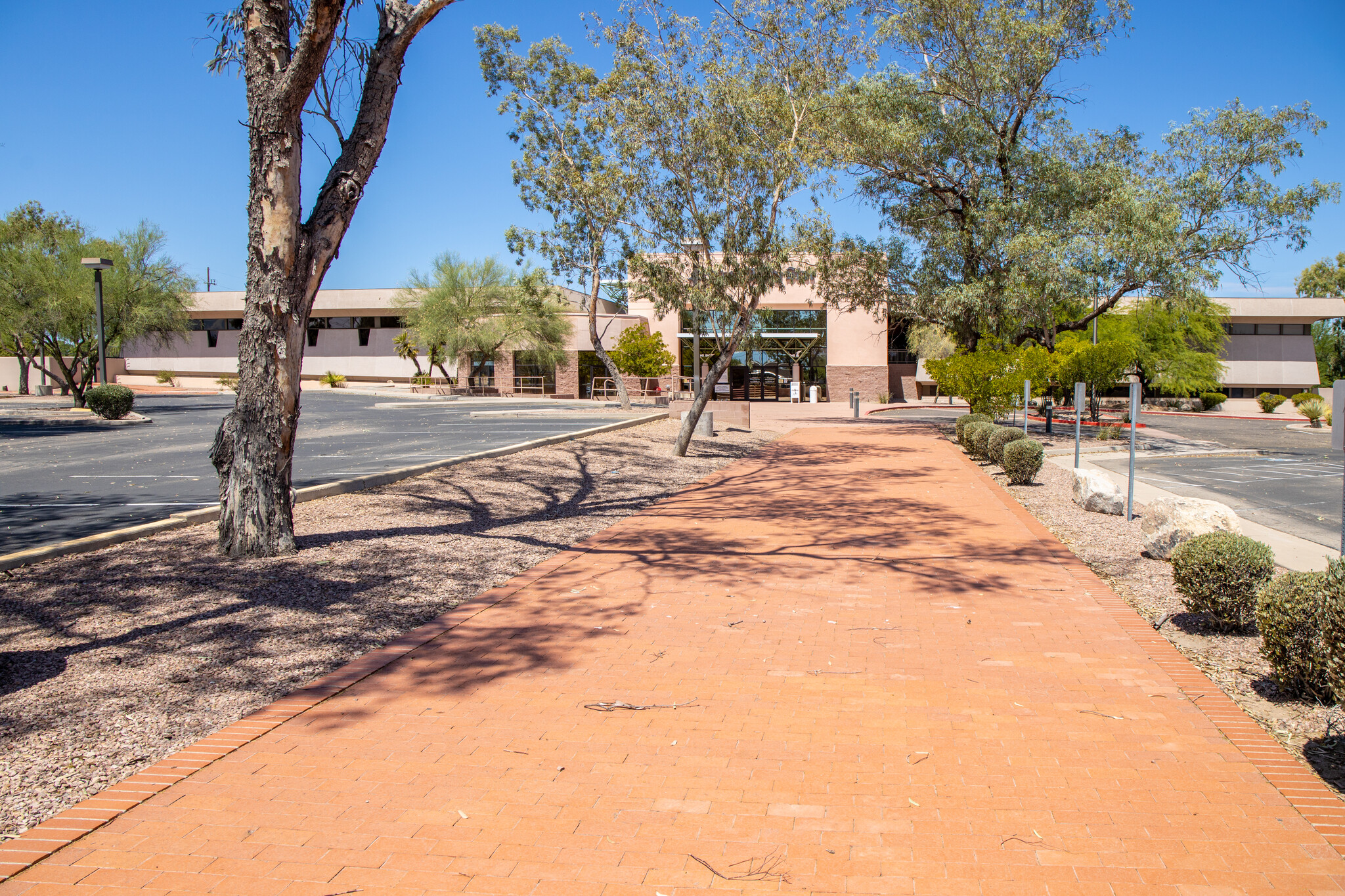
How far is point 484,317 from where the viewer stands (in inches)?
1797

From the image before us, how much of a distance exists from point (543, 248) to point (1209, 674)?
26.4 meters

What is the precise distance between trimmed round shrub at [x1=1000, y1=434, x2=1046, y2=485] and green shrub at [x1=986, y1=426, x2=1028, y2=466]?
1.67 meters

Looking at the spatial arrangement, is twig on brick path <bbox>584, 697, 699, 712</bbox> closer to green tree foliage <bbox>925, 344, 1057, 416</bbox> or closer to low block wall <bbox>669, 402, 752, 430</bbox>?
green tree foliage <bbox>925, 344, 1057, 416</bbox>

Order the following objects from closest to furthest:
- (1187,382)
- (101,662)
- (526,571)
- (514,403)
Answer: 1. (101,662)
2. (526,571)
3. (514,403)
4. (1187,382)

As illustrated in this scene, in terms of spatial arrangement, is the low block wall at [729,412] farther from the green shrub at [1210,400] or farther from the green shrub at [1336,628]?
the green shrub at [1210,400]

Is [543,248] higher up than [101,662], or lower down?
higher up

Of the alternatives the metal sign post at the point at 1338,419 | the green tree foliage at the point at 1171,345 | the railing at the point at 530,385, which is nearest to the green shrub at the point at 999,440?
the metal sign post at the point at 1338,419

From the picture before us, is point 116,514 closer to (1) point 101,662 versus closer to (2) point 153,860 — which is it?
(1) point 101,662

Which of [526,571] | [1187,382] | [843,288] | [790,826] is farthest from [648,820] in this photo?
[1187,382]

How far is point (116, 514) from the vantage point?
9.55 metres

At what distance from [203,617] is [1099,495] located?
1012cm

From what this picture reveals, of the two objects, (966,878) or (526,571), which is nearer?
(966,878)

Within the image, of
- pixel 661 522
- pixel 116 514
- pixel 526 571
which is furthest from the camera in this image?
pixel 661 522

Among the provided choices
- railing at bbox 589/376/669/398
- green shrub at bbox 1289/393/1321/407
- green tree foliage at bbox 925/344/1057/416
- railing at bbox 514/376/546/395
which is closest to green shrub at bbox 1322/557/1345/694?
green tree foliage at bbox 925/344/1057/416
